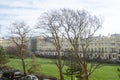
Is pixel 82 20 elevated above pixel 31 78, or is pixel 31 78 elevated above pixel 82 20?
pixel 82 20

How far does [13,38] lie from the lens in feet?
207

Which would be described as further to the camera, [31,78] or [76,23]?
[76,23]

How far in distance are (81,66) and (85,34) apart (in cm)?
490

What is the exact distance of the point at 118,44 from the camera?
5428 inches

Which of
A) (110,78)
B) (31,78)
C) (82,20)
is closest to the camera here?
(31,78)

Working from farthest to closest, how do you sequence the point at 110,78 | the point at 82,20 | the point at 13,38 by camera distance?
the point at 13,38 → the point at 110,78 → the point at 82,20

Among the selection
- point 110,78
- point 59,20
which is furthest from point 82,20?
point 110,78

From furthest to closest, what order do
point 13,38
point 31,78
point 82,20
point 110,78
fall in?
point 13,38 < point 110,78 < point 82,20 < point 31,78

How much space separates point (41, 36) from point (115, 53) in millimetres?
92996

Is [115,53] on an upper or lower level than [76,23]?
lower

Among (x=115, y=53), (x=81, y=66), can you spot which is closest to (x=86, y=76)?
(x=81, y=66)

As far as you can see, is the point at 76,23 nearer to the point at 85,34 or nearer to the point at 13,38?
the point at 85,34

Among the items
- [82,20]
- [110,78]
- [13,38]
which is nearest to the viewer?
[82,20]

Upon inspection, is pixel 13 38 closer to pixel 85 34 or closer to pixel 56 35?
pixel 56 35
